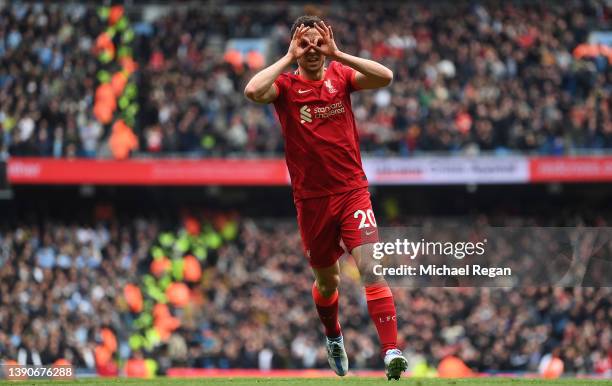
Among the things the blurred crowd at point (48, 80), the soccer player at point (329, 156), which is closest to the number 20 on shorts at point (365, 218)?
the soccer player at point (329, 156)

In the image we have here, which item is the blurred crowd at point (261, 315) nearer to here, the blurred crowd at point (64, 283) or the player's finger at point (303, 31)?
the blurred crowd at point (64, 283)

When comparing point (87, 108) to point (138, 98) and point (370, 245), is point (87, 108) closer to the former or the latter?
point (138, 98)

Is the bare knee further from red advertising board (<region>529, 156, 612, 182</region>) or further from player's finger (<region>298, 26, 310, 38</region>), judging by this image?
red advertising board (<region>529, 156, 612, 182</region>)

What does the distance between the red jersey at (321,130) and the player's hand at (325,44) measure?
440 millimetres

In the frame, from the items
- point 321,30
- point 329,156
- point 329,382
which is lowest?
point 329,382

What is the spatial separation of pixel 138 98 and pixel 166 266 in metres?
4.31

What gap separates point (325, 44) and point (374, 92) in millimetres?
17217

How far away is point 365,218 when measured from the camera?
9.01 metres

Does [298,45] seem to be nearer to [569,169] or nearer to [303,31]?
[303,31]

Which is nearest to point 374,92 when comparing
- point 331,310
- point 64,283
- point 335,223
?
point 64,283

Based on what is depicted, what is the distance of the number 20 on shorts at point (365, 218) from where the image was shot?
8.98 meters

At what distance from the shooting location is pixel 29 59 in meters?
27.1

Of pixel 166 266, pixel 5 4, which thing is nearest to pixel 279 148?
pixel 166 266

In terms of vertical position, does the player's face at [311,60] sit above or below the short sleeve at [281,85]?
above
